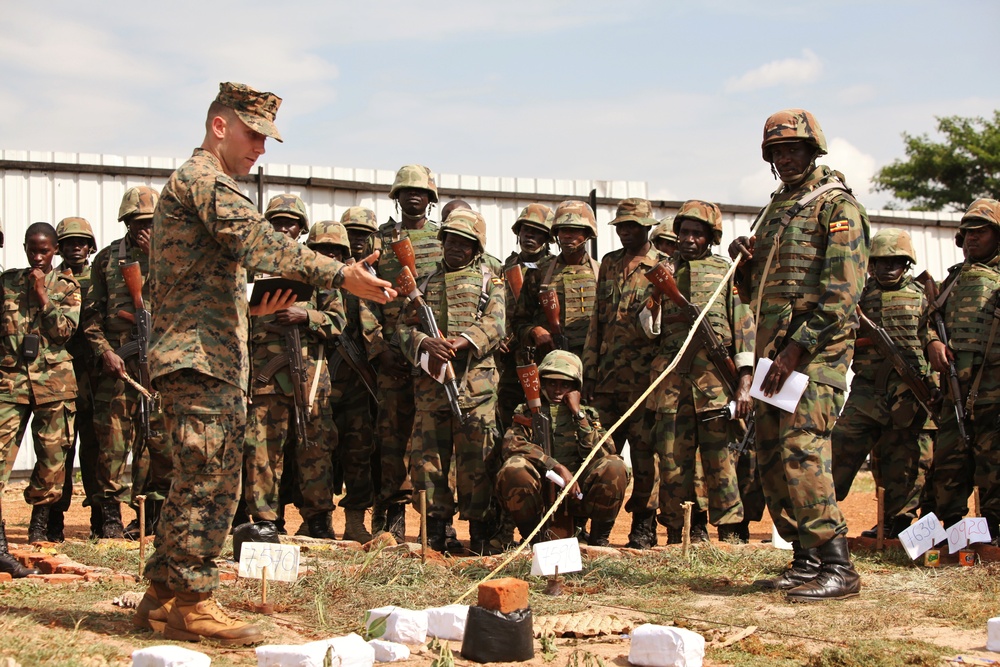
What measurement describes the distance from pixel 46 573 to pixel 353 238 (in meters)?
4.70

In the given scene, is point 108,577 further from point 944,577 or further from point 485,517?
point 944,577

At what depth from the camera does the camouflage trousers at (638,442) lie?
9156 mm

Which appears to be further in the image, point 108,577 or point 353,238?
point 353,238

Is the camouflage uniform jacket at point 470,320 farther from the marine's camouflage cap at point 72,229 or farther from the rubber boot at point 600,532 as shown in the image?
the marine's camouflage cap at point 72,229

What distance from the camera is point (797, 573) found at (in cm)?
651

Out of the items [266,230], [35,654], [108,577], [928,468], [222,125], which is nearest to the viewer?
[35,654]

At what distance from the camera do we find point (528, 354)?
972cm

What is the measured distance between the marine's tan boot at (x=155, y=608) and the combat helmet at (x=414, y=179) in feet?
16.7

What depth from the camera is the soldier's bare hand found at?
29.6 feet

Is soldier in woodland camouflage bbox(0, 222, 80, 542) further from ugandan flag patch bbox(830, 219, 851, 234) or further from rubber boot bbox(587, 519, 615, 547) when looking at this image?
ugandan flag patch bbox(830, 219, 851, 234)

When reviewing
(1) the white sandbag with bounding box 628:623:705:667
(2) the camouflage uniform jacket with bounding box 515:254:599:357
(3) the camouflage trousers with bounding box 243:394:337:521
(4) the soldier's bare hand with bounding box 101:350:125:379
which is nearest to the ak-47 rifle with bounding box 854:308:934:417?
(2) the camouflage uniform jacket with bounding box 515:254:599:357

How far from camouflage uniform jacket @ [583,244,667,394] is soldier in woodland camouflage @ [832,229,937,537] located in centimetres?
183

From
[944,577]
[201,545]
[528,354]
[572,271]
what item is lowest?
[944,577]

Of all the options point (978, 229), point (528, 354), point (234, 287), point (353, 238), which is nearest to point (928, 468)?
point (978, 229)
